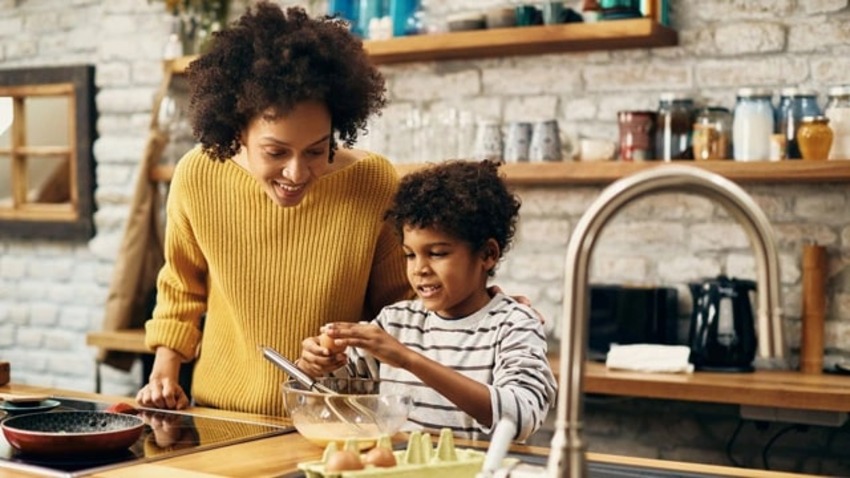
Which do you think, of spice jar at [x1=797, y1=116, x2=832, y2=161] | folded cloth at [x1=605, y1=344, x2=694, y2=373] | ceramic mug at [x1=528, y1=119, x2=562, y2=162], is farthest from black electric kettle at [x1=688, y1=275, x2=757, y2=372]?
ceramic mug at [x1=528, y1=119, x2=562, y2=162]

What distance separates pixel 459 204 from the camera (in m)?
2.21

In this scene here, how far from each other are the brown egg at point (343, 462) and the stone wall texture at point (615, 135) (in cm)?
263

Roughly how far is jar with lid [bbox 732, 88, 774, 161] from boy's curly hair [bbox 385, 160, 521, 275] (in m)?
1.69

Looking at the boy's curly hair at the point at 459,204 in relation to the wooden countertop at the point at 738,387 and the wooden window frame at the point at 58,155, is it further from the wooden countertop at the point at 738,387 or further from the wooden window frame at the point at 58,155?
the wooden window frame at the point at 58,155

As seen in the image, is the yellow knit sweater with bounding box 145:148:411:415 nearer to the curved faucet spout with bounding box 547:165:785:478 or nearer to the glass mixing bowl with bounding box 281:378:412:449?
the glass mixing bowl with bounding box 281:378:412:449

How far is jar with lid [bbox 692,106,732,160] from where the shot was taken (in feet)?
12.7

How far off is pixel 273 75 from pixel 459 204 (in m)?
0.42

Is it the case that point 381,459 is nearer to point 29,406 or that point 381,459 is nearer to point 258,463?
point 258,463

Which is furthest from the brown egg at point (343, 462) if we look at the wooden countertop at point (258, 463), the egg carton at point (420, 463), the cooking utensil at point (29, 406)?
the cooking utensil at point (29, 406)

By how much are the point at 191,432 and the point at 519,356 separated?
22.7 inches

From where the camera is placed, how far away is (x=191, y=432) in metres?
2.01

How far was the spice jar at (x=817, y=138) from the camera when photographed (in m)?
3.68

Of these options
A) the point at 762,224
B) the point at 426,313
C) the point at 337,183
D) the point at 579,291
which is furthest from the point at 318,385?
the point at 762,224

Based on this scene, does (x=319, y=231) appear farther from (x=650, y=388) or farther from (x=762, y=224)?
(x=650, y=388)
